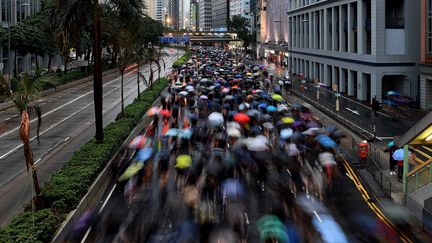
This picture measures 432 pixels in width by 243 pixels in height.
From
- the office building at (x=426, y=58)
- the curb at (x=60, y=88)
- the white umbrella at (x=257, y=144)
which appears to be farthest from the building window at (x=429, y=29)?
the curb at (x=60, y=88)

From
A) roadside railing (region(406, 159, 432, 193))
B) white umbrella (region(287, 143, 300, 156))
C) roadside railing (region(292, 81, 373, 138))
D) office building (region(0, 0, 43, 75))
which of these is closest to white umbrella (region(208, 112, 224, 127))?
white umbrella (region(287, 143, 300, 156))

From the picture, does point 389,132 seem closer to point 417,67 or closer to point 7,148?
point 417,67

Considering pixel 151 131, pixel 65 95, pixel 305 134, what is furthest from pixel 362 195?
pixel 65 95

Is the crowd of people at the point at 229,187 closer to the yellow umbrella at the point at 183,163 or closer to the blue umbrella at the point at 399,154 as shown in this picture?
the yellow umbrella at the point at 183,163

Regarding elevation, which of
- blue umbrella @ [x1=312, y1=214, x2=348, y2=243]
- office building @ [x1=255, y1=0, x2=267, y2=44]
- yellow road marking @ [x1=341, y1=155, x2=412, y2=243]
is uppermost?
office building @ [x1=255, y1=0, x2=267, y2=44]

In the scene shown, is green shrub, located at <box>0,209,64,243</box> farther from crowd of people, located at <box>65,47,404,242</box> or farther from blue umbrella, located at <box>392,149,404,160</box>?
blue umbrella, located at <box>392,149,404,160</box>

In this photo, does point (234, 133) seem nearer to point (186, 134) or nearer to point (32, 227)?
point (186, 134)
